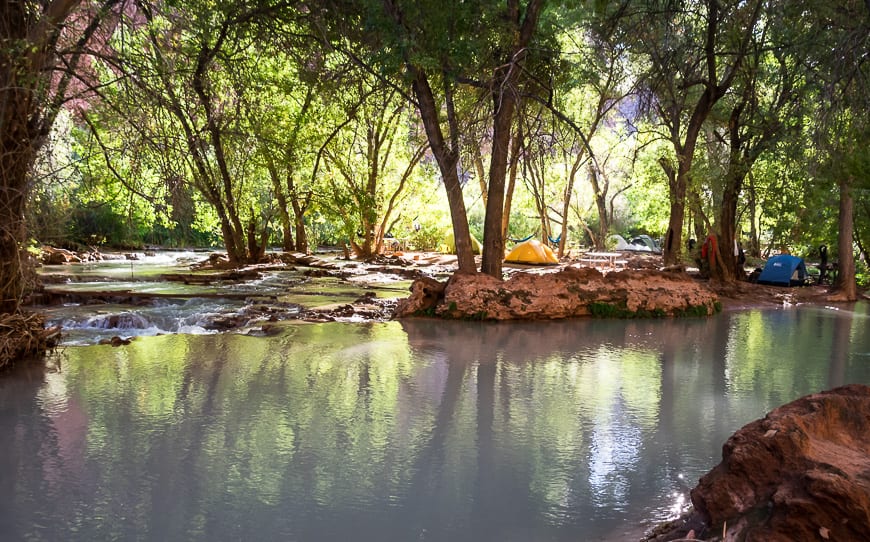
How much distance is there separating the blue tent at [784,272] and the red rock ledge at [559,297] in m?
6.21

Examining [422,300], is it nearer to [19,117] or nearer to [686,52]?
[19,117]

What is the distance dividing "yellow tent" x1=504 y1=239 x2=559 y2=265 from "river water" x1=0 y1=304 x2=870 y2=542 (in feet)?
53.8

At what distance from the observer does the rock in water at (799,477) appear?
2475mm

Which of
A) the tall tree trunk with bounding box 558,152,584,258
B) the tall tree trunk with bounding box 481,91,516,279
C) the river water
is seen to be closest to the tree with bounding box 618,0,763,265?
the tall tree trunk with bounding box 481,91,516,279

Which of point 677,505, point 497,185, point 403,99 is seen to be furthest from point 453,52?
point 677,505

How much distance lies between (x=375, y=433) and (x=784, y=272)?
16.2 meters

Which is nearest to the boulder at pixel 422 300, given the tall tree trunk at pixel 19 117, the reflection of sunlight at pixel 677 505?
the tall tree trunk at pixel 19 117

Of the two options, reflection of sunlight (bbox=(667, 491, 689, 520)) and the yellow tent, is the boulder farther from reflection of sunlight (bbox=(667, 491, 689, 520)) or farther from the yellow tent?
the yellow tent

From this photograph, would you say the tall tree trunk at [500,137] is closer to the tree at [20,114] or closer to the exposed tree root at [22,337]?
the tree at [20,114]

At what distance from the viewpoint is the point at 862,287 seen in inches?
700


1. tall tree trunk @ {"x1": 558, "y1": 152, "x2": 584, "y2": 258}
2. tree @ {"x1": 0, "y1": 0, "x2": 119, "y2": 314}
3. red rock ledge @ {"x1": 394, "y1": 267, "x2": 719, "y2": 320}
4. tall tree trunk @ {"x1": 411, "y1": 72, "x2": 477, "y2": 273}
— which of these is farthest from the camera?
tall tree trunk @ {"x1": 558, "y1": 152, "x2": 584, "y2": 258}

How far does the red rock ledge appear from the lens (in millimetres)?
11469

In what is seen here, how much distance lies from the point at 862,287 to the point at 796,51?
11670mm

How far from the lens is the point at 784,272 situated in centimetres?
1805
